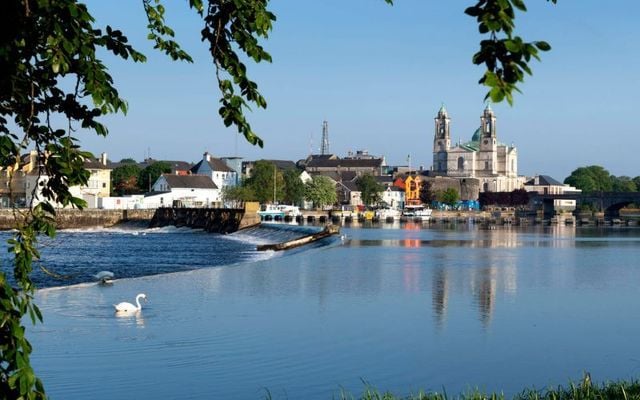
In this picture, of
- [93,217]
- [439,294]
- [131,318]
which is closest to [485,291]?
[439,294]

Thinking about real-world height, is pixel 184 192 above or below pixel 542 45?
above

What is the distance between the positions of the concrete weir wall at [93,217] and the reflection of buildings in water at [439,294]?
75847 mm

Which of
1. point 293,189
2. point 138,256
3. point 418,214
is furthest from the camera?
point 418,214

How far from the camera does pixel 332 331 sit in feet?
78.0

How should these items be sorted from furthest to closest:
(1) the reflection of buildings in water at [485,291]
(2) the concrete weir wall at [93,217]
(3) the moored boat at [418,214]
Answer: (3) the moored boat at [418,214]
(2) the concrete weir wall at [93,217]
(1) the reflection of buildings in water at [485,291]

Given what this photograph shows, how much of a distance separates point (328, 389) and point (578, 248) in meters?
59.2

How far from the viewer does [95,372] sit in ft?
59.4

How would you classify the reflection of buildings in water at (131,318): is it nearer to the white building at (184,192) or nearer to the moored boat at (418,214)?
the white building at (184,192)

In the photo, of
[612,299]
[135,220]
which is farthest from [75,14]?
[135,220]

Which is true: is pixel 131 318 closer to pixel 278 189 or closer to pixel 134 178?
pixel 278 189

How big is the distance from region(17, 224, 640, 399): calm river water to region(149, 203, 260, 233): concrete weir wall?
5605cm

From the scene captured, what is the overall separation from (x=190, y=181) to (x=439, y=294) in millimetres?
120798

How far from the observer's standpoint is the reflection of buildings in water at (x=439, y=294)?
27.5 metres

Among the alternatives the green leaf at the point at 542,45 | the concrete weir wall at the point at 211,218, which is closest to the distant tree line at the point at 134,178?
the concrete weir wall at the point at 211,218
